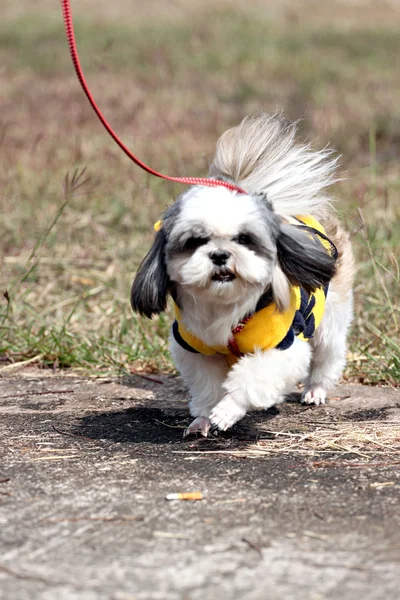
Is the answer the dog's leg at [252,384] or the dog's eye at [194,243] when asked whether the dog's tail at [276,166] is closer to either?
the dog's eye at [194,243]

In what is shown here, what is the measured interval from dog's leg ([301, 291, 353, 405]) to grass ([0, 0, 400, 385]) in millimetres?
257

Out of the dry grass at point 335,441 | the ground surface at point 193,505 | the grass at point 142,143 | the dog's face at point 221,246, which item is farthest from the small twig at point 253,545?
the grass at point 142,143

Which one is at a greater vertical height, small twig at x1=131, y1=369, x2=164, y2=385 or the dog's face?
the dog's face

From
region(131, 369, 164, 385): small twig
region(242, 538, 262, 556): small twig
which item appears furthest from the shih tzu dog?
region(242, 538, 262, 556): small twig

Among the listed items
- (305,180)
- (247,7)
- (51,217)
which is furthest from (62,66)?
(305,180)

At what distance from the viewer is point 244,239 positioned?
3.08 meters

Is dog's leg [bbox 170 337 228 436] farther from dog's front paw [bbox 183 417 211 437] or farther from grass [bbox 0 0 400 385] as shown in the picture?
grass [bbox 0 0 400 385]

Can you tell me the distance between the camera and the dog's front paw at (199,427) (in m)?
3.37

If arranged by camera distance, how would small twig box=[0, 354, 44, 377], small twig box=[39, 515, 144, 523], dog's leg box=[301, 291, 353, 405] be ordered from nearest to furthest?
small twig box=[39, 515, 144, 523], dog's leg box=[301, 291, 353, 405], small twig box=[0, 354, 44, 377]

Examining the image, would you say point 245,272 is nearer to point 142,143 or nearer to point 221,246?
point 221,246

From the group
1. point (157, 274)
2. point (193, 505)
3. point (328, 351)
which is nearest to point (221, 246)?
point (157, 274)

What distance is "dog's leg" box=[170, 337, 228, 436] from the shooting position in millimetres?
3467

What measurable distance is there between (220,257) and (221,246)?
0.05 metres

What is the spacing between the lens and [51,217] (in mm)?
6625
